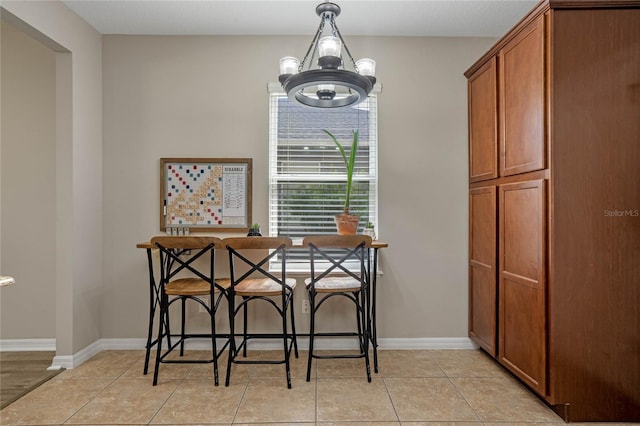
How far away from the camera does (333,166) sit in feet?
10.2

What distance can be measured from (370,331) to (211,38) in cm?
278

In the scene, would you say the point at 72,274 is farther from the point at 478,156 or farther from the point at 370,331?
the point at 478,156

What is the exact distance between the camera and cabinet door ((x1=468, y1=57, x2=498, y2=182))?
2596 millimetres

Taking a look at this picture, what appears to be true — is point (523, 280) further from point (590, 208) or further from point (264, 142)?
point (264, 142)

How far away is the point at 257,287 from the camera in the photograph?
244 centimetres

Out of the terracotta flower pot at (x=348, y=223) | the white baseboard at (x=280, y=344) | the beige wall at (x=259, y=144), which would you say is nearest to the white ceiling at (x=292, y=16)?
the beige wall at (x=259, y=144)

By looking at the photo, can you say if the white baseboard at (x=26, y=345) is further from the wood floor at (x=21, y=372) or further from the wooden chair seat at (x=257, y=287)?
the wooden chair seat at (x=257, y=287)

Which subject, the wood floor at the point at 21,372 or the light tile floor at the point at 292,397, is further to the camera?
the wood floor at the point at 21,372

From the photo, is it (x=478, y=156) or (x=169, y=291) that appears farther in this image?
(x=478, y=156)

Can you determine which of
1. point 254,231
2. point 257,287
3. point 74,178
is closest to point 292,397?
point 257,287

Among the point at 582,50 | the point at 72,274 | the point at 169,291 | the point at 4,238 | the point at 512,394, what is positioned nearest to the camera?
the point at 582,50

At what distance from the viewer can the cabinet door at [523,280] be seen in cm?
203

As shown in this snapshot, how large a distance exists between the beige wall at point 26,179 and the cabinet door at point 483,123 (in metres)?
3.51

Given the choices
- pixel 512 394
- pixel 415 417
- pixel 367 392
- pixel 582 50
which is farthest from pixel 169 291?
pixel 582 50
